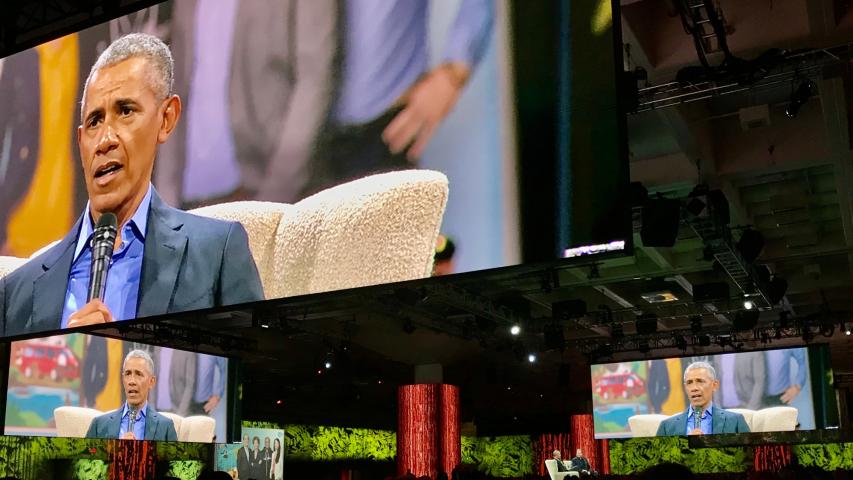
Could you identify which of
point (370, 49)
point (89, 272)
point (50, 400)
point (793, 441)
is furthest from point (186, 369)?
point (793, 441)

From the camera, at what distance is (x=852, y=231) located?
9.72 meters

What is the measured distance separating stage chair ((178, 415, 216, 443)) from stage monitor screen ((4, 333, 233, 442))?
0.04 feet

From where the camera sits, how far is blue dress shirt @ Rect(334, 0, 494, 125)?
3230 millimetres

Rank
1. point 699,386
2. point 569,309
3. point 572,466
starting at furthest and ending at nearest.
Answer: point 699,386 < point 569,309 < point 572,466

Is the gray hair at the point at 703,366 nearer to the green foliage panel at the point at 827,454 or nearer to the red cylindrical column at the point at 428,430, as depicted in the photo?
the red cylindrical column at the point at 428,430

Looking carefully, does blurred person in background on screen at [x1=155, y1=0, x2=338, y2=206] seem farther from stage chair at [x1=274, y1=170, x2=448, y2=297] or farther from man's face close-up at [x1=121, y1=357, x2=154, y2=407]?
man's face close-up at [x1=121, y1=357, x2=154, y2=407]

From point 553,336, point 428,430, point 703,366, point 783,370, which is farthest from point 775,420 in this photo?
point 428,430

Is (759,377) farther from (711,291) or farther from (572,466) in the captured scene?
(572,466)

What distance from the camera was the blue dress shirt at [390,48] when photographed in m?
3.23

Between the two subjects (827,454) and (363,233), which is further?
(827,454)

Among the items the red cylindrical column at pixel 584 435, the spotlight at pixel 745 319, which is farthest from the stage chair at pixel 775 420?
the red cylindrical column at pixel 584 435

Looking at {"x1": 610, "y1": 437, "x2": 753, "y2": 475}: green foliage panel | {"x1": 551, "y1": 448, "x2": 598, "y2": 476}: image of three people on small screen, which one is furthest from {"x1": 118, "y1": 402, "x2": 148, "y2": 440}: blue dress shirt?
{"x1": 610, "y1": 437, "x2": 753, "y2": 475}: green foliage panel

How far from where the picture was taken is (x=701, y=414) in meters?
13.4

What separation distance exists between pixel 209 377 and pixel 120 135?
8.55m
